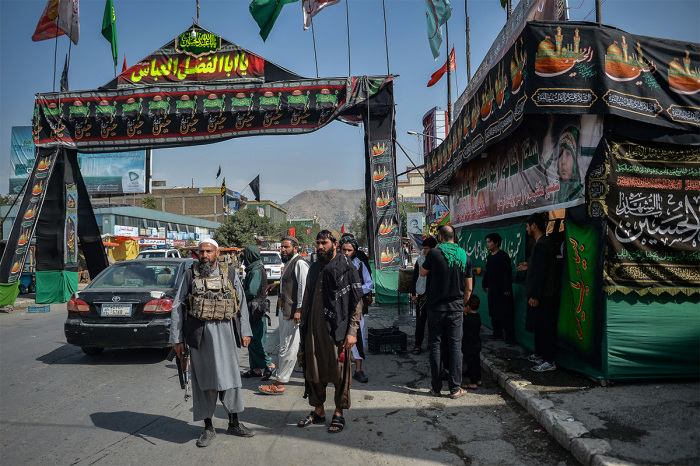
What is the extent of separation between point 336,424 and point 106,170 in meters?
41.9

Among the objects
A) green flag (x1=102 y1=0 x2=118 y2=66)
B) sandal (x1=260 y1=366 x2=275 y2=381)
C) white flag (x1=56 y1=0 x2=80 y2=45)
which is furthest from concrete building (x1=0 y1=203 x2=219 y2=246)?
sandal (x1=260 y1=366 x2=275 y2=381)

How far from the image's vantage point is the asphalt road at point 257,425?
388 centimetres

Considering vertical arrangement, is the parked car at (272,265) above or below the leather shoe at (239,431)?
above

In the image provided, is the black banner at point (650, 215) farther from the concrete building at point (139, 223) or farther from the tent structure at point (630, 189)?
the concrete building at point (139, 223)

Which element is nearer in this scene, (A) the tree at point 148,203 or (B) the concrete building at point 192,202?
(A) the tree at point 148,203

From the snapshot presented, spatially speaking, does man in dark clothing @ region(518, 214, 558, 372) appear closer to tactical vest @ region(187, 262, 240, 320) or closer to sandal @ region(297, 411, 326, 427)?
sandal @ region(297, 411, 326, 427)

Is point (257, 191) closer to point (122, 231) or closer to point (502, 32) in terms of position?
point (122, 231)

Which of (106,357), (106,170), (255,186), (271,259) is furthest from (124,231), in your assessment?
(106,357)

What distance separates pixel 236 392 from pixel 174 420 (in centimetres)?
98

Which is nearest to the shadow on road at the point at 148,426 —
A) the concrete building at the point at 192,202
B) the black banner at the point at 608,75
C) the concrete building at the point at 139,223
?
the black banner at the point at 608,75

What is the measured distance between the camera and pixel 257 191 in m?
51.9

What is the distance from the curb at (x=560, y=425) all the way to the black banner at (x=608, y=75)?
2.97 meters

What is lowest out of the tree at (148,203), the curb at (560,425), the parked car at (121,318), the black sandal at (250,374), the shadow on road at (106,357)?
the shadow on road at (106,357)

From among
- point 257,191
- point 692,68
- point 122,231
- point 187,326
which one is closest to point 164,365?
point 187,326
